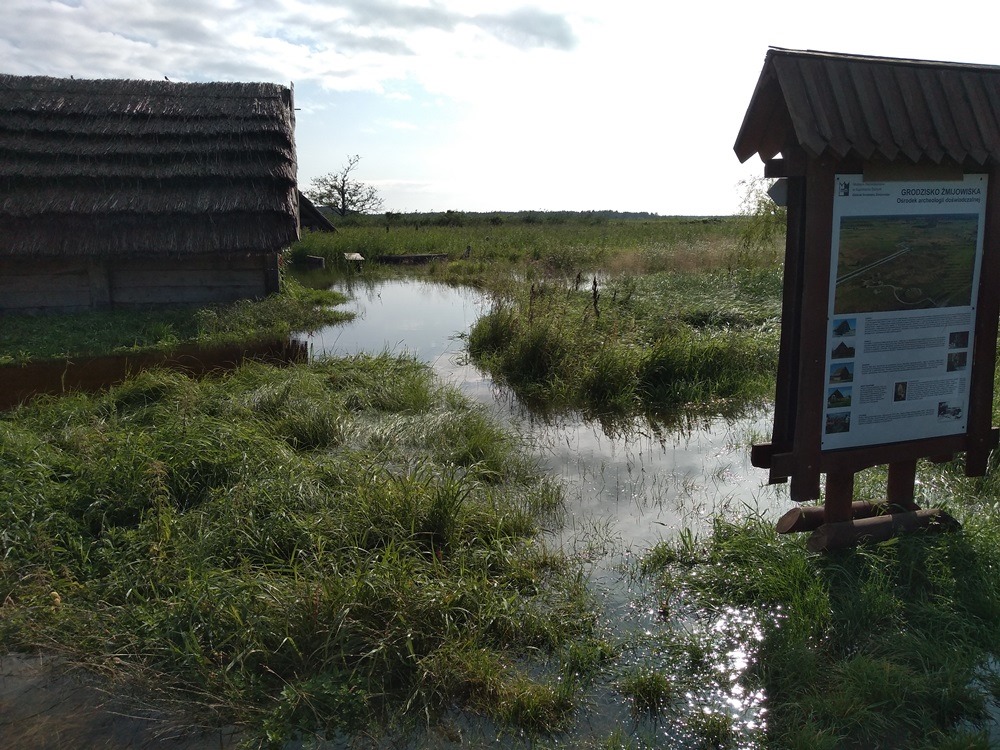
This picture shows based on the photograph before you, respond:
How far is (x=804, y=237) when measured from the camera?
3650 millimetres

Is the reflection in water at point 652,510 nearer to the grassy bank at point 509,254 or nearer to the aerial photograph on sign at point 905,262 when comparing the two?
the aerial photograph on sign at point 905,262

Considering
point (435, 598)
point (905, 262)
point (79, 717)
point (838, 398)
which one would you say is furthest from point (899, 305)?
point (79, 717)

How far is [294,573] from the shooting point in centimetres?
374

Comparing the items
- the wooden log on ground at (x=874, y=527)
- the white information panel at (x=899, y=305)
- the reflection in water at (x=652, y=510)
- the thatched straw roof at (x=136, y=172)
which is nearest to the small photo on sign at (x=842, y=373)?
the white information panel at (x=899, y=305)

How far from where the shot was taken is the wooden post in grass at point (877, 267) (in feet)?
11.7

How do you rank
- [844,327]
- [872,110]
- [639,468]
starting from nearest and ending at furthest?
[872,110], [844,327], [639,468]

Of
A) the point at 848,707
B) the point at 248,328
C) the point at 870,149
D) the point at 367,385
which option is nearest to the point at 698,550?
the point at 848,707

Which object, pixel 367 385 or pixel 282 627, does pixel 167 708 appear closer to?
pixel 282 627

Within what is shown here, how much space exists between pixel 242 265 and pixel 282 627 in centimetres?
1085

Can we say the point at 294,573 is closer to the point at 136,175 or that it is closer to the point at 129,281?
the point at 129,281

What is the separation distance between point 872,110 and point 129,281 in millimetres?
11995

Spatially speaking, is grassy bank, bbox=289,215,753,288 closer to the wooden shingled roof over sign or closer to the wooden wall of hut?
the wooden wall of hut

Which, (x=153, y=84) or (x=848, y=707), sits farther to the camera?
(x=153, y=84)

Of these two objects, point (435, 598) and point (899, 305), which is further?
point (899, 305)
